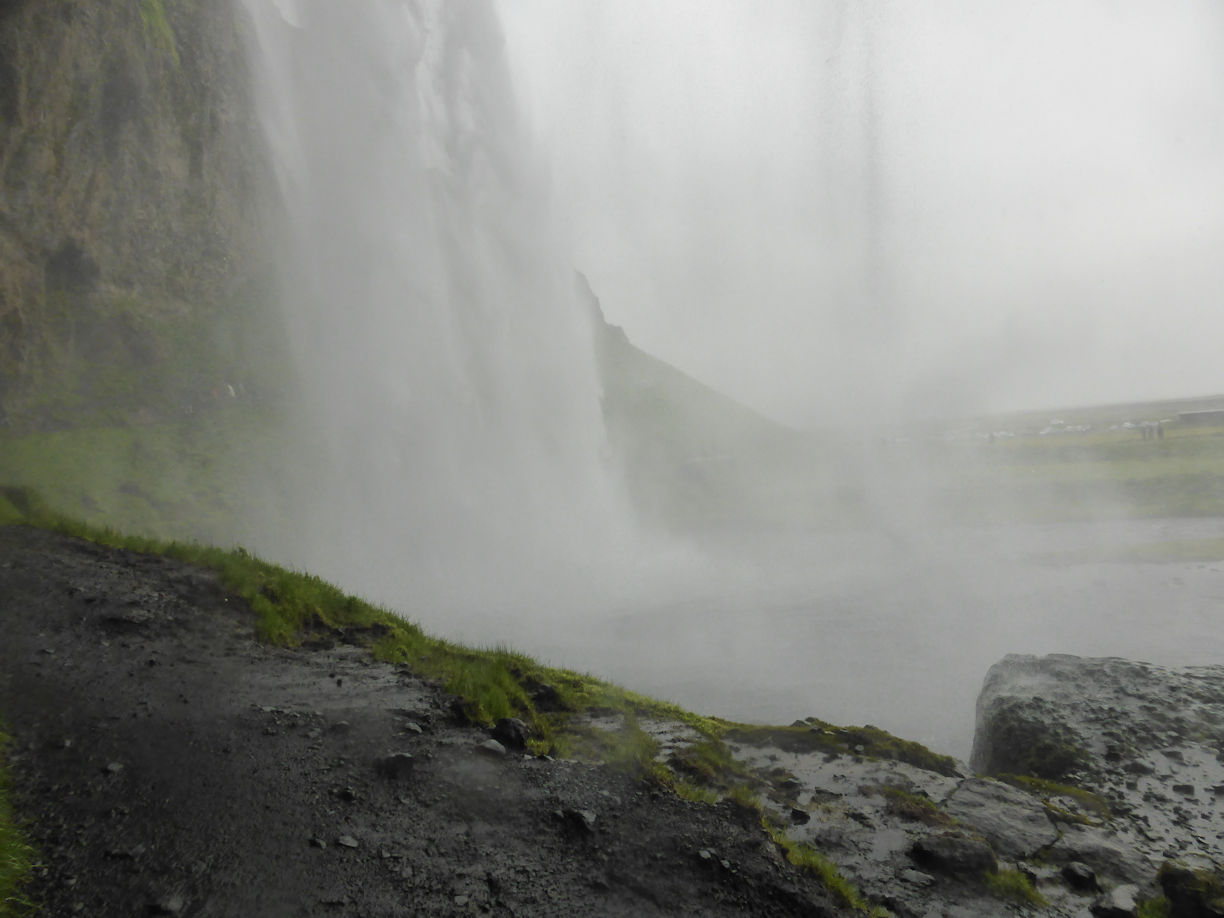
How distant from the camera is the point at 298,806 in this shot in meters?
7.14

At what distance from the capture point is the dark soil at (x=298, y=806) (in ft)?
19.3

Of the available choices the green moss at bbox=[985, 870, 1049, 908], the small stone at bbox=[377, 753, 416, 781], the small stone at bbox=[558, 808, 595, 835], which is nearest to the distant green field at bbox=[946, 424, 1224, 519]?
the green moss at bbox=[985, 870, 1049, 908]

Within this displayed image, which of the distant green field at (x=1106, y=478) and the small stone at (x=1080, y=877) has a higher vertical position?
the distant green field at (x=1106, y=478)

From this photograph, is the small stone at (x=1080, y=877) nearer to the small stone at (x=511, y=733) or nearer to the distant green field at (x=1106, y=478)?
the small stone at (x=511, y=733)

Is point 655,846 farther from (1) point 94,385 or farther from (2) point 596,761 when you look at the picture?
(1) point 94,385

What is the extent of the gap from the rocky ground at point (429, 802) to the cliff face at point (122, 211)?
30256 millimetres

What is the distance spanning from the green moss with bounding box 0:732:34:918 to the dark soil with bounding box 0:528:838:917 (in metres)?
0.14

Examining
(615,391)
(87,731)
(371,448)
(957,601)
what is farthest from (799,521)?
(87,731)

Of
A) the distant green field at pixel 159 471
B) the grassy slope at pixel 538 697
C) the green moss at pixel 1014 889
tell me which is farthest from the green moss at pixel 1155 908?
the distant green field at pixel 159 471

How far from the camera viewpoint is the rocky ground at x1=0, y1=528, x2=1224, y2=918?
6.15 metres

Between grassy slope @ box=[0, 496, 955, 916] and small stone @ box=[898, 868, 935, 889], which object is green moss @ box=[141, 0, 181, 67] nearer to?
grassy slope @ box=[0, 496, 955, 916]

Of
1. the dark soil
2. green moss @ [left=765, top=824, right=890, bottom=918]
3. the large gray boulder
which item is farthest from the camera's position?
the large gray boulder

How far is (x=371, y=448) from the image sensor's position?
182 feet

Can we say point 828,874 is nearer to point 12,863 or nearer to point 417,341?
point 12,863
